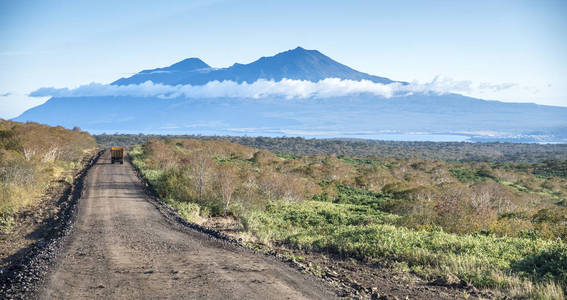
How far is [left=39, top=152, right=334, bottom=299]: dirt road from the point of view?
7.81m

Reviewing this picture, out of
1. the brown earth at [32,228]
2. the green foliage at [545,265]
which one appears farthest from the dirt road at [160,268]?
the green foliage at [545,265]

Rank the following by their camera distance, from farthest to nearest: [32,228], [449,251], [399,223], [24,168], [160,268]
Result: 1. [24,168]
2. [399,223]
3. [32,228]
4. [449,251]
5. [160,268]

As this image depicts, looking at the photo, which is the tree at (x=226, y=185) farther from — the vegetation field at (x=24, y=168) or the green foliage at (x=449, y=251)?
the vegetation field at (x=24, y=168)

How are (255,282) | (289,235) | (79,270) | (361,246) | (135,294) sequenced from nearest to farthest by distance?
(135,294)
(255,282)
(79,270)
(361,246)
(289,235)

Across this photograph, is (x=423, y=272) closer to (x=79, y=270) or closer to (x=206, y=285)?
(x=206, y=285)

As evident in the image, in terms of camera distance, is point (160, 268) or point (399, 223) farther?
point (399, 223)

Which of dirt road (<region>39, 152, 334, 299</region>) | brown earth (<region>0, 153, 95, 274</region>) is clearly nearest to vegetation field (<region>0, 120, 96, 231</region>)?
brown earth (<region>0, 153, 95, 274</region>)

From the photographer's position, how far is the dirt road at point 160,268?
7.81 meters

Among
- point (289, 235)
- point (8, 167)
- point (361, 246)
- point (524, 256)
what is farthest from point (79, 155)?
point (524, 256)

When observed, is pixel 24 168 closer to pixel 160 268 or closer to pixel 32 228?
pixel 32 228

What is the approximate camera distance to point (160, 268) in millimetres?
9312

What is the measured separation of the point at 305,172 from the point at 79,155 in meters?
27.6

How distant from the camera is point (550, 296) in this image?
7234 mm

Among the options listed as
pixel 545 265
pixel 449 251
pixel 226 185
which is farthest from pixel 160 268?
pixel 226 185
